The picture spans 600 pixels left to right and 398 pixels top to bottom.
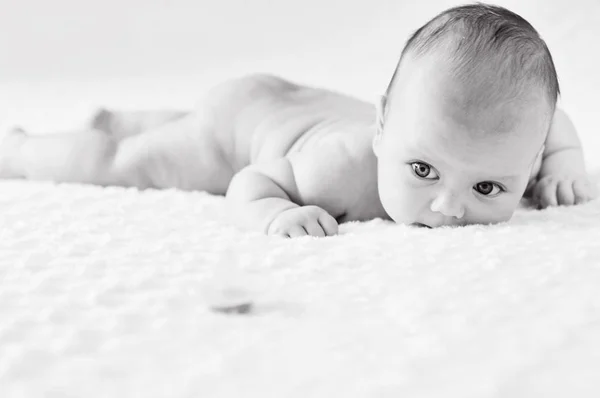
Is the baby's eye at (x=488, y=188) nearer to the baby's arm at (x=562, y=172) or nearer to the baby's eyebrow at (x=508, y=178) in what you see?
the baby's eyebrow at (x=508, y=178)

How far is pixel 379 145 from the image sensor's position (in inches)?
38.0

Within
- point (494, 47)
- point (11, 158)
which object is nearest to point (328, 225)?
point (494, 47)

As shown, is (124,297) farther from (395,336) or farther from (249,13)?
(249,13)

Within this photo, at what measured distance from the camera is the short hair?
0.82 meters

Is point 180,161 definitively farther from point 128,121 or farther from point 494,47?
point 494,47

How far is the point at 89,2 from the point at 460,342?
234 cm

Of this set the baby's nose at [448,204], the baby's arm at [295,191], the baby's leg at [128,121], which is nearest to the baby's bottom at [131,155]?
the baby's leg at [128,121]

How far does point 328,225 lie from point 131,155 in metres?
0.59

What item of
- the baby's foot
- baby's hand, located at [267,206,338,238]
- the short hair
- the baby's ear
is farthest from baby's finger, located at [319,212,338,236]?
the baby's foot

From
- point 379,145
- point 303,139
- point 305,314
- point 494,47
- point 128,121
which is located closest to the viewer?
point 305,314

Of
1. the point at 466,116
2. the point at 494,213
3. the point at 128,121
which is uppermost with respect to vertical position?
the point at 466,116

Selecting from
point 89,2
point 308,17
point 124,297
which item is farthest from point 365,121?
point 89,2

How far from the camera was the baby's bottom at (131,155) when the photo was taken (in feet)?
4.41

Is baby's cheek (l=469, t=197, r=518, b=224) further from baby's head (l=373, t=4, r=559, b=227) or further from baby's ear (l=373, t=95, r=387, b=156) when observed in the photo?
baby's ear (l=373, t=95, r=387, b=156)
